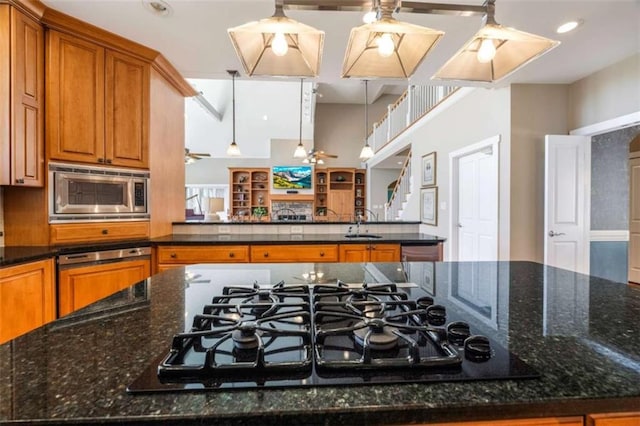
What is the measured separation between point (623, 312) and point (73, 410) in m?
1.38

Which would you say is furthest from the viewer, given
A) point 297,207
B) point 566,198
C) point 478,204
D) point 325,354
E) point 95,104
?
point 297,207

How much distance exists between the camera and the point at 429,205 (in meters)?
5.30

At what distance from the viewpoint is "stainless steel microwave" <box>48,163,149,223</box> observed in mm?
2582

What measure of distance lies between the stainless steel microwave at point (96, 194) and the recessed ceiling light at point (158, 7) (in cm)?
135

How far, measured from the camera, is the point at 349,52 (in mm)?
1306

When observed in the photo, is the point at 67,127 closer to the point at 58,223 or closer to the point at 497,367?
the point at 58,223

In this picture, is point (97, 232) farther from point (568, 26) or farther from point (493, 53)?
point (568, 26)

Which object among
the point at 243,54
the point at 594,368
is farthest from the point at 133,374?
the point at 243,54

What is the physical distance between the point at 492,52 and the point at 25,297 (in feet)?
9.72

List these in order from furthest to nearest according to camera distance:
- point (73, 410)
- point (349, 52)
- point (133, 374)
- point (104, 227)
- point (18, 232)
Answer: point (104, 227)
point (18, 232)
point (349, 52)
point (133, 374)
point (73, 410)

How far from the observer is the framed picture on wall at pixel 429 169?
5.17 meters

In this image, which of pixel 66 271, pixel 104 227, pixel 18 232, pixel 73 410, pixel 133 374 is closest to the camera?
pixel 73 410

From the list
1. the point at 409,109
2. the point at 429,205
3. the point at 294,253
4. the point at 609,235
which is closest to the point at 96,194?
the point at 294,253

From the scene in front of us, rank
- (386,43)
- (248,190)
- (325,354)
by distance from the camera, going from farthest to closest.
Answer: (248,190)
(386,43)
(325,354)
